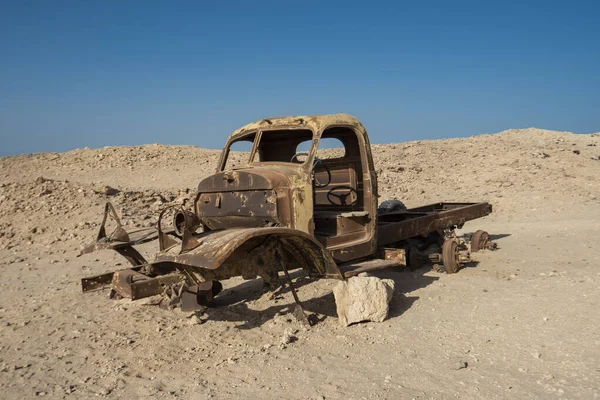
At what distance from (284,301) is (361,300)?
1.39m

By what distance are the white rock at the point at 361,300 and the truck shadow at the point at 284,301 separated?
0.30 m

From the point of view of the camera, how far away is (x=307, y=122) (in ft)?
17.8

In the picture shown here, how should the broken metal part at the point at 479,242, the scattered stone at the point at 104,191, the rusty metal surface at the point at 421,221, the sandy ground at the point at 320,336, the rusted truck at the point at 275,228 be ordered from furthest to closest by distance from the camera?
the scattered stone at the point at 104,191
the broken metal part at the point at 479,242
the rusty metal surface at the point at 421,221
the rusted truck at the point at 275,228
the sandy ground at the point at 320,336

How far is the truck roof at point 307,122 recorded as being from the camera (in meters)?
5.38

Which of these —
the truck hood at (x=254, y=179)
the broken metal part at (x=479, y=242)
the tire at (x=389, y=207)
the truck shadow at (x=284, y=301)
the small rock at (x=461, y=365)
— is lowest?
the truck shadow at (x=284, y=301)

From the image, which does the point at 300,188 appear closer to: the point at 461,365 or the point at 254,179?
the point at 254,179

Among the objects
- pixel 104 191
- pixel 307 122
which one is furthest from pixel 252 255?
pixel 104 191

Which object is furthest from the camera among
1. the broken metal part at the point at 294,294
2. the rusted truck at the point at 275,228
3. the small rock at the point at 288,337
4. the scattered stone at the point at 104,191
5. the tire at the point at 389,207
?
the scattered stone at the point at 104,191

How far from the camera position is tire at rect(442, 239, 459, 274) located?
673 cm

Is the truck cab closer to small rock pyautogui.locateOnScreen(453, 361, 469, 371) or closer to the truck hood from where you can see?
the truck hood

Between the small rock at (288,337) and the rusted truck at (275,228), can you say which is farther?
the small rock at (288,337)

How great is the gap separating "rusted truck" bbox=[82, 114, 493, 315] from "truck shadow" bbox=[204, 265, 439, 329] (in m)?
0.30

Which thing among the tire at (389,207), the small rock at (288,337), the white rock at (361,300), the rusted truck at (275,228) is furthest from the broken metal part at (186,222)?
the tire at (389,207)

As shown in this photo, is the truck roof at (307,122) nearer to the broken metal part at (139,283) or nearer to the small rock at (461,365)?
the broken metal part at (139,283)
